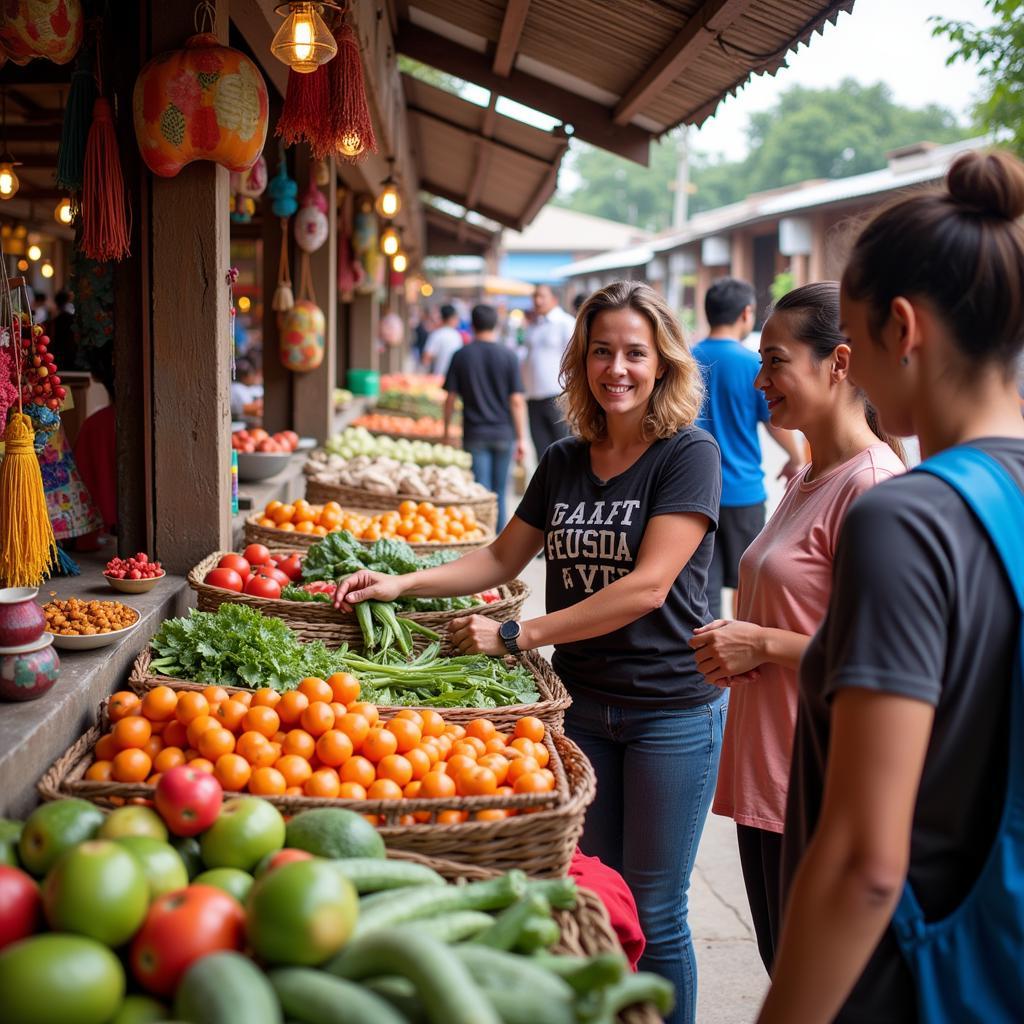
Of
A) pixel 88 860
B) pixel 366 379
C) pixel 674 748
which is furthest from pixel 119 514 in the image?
pixel 366 379

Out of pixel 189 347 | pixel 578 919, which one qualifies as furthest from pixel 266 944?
pixel 189 347

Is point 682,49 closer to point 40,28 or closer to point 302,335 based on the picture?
point 40,28

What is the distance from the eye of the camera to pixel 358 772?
88.8 inches

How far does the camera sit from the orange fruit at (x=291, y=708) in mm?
2441

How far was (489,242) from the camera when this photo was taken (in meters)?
21.7

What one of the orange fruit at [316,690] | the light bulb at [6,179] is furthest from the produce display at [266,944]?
the light bulb at [6,179]

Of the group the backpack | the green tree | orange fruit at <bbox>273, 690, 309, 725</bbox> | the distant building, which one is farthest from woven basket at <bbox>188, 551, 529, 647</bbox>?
the green tree

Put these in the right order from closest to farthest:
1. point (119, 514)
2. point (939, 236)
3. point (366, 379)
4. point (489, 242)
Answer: point (939, 236)
point (119, 514)
point (366, 379)
point (489, 242)

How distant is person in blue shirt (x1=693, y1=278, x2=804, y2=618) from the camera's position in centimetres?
552

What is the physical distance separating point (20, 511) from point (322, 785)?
1375mm

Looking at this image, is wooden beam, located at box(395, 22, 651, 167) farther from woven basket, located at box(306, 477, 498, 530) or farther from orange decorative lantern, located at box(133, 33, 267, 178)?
orange decorative lantern, located at box(133, 33, 267, 178)

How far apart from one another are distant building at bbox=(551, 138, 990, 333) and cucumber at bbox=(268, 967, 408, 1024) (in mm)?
9347

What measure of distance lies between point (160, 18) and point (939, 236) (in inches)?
121

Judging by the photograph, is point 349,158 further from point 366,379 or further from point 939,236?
point 366,379
